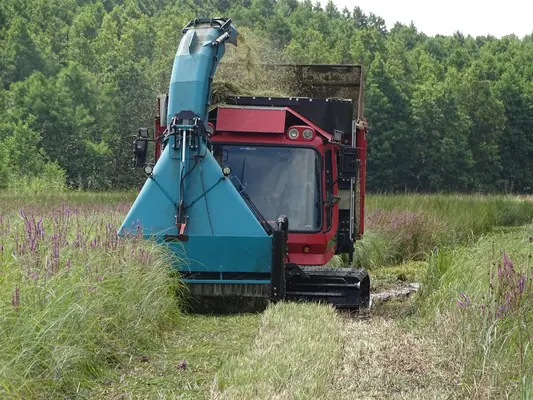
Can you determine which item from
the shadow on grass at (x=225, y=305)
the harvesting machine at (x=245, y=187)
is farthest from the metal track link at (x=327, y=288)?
the shadow on grass at (x=225, y=305)

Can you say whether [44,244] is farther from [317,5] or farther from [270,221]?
[317,5]

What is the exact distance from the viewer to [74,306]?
6.60 meters

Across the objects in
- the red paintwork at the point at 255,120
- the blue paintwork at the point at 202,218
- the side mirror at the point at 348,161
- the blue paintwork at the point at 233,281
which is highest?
the red paintwork at the point at 255,120

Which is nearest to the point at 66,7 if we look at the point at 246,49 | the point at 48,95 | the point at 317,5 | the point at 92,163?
the point at 317,5

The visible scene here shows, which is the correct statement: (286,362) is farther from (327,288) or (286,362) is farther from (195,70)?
(195,70)

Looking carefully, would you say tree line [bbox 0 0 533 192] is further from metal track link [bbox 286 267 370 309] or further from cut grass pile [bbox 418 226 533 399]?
cut grass pile [bbox 418 226 533 399]

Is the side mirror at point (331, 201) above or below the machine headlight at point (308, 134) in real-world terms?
below

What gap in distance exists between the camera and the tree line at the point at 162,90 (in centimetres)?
6756

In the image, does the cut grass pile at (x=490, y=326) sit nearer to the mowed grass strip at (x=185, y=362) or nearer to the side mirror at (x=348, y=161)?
the mowed grass strip at (x=185, y=362)

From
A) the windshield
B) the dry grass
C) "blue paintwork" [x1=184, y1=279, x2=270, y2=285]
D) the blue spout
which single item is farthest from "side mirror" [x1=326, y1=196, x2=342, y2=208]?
the dry grass

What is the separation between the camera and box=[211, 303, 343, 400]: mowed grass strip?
5676 millimetres

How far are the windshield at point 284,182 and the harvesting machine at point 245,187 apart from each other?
0.01 meters

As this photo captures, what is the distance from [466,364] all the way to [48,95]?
71.3 meters

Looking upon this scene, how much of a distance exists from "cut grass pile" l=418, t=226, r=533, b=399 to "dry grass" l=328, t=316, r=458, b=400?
15 centimetres
